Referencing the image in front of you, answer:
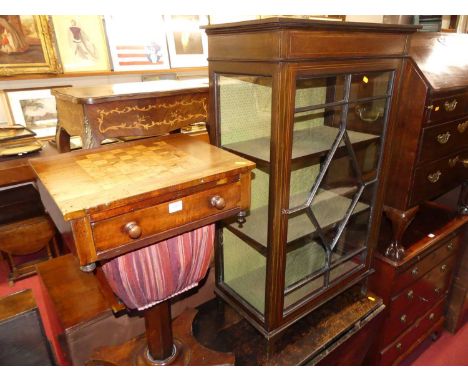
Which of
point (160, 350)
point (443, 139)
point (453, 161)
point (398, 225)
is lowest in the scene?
point (160, 350)

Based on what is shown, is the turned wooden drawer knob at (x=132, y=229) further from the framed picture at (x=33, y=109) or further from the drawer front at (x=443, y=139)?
the framed picture at (x=33, y=109)

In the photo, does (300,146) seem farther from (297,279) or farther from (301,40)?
(297,279)

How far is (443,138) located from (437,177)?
0.61 feet

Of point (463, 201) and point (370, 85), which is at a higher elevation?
point (370, 85)

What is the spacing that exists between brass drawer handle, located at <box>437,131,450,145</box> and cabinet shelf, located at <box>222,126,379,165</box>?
0.96 feet

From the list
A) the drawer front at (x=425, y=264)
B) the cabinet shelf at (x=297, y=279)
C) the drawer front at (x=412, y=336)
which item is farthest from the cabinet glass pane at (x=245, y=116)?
the drawer front at (x=412, y=336)

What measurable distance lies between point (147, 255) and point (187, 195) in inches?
8.2

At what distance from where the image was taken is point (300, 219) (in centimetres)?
130

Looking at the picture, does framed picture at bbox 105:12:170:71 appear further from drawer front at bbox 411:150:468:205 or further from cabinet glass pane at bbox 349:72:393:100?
drawer front at bbox 411:150:468:205

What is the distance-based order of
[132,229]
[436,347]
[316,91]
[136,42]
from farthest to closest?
1. [136,42]
2. [436,347]
3. [316,91]
4. [132,229]

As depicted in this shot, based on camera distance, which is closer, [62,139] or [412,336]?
[62,139]

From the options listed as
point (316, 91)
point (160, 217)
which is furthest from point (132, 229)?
point (316, 91)
